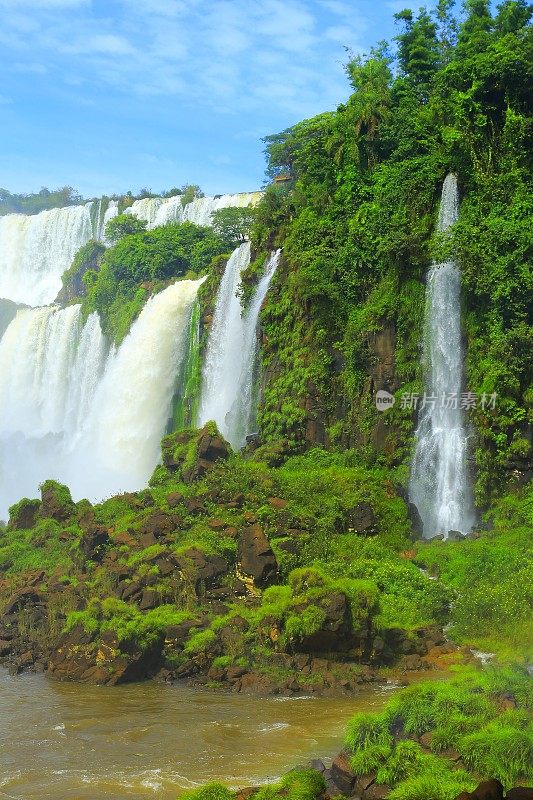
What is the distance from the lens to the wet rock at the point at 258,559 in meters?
16.2

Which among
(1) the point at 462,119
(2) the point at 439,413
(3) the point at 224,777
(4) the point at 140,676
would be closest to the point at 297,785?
(3) the point at 224,777

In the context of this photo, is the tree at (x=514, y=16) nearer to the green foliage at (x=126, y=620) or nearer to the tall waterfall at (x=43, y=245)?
the green foliage at (x=126, y=620)

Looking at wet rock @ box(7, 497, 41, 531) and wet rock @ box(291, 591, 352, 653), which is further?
wet rock @ box(7, 497, 41, 531)

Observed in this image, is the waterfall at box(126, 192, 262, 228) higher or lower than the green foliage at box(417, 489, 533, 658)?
higher

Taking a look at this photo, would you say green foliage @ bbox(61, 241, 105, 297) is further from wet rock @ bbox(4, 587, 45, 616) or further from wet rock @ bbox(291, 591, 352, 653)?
wet rock @ bbox(291, 591, 352, 653)

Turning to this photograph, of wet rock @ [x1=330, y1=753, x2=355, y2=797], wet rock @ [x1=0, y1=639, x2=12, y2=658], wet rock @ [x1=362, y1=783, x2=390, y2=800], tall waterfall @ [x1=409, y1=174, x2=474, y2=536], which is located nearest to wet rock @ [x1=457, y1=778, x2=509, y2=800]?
wet rock @ [x1=362, y1=783, x2=390, y2=800]

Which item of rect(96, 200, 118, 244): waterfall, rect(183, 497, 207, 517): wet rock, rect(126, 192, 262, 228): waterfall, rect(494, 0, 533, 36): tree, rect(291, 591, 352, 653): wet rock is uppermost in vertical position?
rect(96, 200, 118, 244): waterfall

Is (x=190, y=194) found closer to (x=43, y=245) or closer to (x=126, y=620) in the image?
(x=43, y=245)

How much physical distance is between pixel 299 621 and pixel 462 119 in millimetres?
13793

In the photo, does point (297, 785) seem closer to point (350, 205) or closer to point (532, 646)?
point (532, 646)

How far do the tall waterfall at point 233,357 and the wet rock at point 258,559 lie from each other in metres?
9.79

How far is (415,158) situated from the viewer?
2397 cm

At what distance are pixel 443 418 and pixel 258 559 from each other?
685cm

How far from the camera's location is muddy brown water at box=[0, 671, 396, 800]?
10.3m
